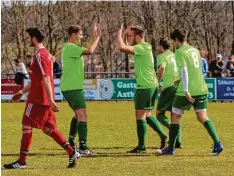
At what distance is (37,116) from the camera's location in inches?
419

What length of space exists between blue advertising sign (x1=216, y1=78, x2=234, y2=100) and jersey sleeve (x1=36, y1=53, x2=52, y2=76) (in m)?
21.5

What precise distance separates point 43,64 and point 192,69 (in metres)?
2.95

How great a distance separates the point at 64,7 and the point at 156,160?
1590 inches

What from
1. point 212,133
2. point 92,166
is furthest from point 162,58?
point 92,166

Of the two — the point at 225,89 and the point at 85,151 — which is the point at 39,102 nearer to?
the point at 85,151

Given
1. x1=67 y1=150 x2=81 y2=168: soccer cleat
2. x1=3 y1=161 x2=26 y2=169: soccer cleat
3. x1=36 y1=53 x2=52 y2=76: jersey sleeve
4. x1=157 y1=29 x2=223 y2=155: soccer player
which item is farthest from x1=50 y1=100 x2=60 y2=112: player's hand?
x1=157 y1=29 x2=223 y2=155: soccer player

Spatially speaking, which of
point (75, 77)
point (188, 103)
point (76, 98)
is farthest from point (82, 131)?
point (188, 103)

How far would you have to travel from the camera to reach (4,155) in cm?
1249

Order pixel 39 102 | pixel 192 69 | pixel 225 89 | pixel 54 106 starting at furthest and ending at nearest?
pixel 225 89 → pixel 192 69 → pixel 39 102 → pixel 54 106

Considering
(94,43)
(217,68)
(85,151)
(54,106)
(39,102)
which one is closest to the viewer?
(54,106)

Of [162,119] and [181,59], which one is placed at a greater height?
[181,59]

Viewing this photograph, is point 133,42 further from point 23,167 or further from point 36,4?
point 36,4

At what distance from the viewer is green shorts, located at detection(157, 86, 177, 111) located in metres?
13.9

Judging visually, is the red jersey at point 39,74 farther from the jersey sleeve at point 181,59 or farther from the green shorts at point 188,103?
the green shorts at point 188,103
